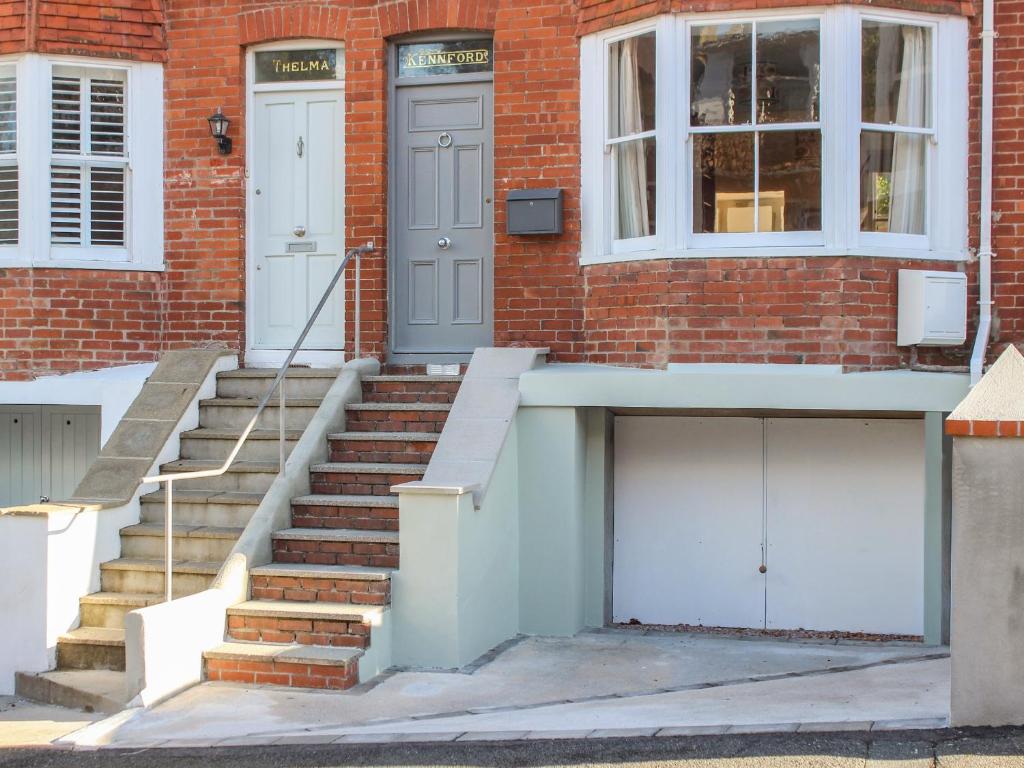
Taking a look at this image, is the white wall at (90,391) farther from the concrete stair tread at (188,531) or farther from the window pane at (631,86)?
the window pane at (631,86)

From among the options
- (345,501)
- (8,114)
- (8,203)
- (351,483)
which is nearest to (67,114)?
(8,114)

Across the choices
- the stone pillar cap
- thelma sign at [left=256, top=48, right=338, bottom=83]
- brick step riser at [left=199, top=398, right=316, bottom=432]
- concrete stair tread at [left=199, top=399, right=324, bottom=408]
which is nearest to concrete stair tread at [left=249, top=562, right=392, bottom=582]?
brick step riser at [left=199, top=398, right=316, bottom=432]

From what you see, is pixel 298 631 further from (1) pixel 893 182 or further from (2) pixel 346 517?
(1) pixel 893 182

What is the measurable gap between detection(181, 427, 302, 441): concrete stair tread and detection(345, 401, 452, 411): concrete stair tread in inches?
17.4

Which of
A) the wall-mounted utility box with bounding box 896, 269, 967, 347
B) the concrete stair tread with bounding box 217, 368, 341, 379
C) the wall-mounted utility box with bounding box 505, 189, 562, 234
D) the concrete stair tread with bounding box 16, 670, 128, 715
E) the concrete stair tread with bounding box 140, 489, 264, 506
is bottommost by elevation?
the concrete stair tread with bounding box 16, 670, 128, 715

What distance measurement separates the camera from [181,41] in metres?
10.5

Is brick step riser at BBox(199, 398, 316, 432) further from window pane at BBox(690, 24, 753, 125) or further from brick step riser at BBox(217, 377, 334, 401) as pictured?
window pane at BBox(690, 24, 753, 125)

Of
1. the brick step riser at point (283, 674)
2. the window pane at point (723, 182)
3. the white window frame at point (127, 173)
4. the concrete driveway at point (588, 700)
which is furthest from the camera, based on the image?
the white window frame at point (127, 173)

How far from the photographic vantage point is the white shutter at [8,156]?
10266 millimetres

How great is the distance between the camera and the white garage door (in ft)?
29.5

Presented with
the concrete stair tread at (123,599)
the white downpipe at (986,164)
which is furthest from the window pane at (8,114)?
the white downpipe at (986,164)

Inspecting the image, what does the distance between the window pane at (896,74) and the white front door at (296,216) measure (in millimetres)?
4095

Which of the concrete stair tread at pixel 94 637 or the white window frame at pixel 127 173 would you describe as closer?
the concrete stair tread at pixel 94 637

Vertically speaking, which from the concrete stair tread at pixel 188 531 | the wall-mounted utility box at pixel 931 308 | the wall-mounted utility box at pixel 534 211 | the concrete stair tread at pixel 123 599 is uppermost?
the wall-mounted utility box at pixel 534 211
